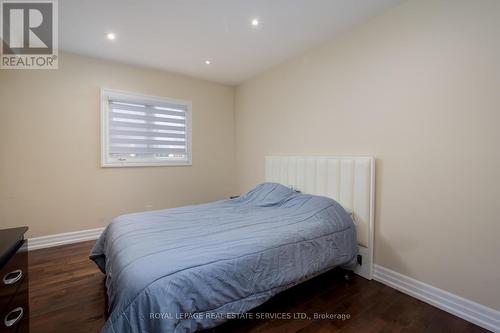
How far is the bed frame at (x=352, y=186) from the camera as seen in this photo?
7.20ft

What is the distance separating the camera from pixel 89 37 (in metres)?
2.56

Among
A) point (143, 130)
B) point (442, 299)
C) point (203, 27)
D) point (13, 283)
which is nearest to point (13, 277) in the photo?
point (13, 283)

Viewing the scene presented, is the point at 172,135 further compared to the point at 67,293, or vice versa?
the point at 172,135

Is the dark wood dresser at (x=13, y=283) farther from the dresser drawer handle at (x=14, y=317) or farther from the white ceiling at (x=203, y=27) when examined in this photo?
the white ceiling at (x=203, y=27)

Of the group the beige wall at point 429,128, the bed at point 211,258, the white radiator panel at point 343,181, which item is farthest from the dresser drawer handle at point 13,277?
the beige wall at point 429,128

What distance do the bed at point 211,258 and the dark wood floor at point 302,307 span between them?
0.77 feet

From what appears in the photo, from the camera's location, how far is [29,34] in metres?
2.44

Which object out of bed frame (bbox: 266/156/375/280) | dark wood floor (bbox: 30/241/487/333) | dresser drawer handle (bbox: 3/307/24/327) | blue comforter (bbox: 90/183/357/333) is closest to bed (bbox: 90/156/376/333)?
blue comforter (bbox: 90/183/357/333)

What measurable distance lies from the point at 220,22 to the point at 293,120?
1507mm

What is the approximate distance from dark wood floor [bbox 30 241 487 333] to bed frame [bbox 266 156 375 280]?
315 mm

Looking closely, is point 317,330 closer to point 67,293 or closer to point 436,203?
point 436,203

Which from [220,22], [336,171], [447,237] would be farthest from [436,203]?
[220,22]

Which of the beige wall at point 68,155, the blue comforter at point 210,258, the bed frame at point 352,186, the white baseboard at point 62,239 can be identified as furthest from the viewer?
the white baseboard at point 62,239

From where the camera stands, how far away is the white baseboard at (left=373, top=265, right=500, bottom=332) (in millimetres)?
1574
